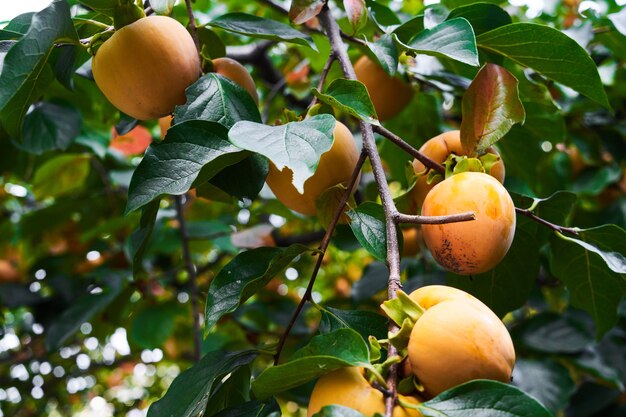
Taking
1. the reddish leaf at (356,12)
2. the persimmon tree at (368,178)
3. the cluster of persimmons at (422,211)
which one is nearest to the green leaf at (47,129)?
the persimmon tree at (368,178)

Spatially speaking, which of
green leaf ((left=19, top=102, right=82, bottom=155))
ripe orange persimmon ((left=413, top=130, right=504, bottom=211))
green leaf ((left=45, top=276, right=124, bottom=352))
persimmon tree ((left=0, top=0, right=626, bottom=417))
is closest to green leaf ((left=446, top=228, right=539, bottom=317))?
persimmon tree ((left=0, top=0, right=626, bottom=417))

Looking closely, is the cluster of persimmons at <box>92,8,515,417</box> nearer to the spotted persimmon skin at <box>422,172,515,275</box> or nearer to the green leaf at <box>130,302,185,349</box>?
the spotted persimmon skin at <box>422,172,515,275</box>

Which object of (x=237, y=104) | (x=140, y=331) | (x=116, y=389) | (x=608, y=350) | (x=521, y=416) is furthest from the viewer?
(x=116, y=389)

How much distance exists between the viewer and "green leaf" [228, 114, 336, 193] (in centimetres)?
52

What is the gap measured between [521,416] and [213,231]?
1134mm

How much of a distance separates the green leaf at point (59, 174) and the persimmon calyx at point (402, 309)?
1.22 m

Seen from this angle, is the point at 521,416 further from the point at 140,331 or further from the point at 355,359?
the point at 140,331

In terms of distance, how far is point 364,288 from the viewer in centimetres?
146

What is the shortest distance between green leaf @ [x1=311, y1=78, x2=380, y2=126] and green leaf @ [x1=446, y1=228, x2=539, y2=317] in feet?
0.93

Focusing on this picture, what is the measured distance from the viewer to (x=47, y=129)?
1172mm

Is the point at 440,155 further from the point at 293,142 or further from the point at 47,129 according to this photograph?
the point at 47,129

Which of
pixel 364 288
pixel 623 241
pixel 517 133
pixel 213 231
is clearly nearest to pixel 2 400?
pixel 213 231

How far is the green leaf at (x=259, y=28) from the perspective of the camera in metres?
0.80

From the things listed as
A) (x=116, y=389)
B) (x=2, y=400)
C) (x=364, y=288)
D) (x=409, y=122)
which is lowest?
(x=116, y=389)
